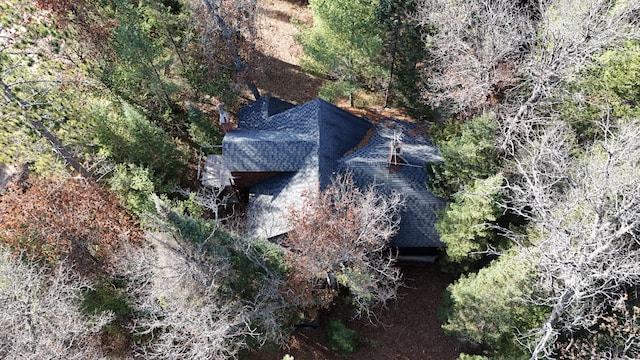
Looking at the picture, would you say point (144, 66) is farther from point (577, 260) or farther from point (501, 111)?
point (577, 260)

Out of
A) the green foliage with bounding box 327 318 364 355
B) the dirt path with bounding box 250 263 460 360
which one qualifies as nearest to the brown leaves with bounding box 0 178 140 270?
the dirt path with bounding box 250 263 460 360

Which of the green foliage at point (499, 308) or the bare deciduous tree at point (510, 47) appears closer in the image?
the green foliage at point (499, 308)

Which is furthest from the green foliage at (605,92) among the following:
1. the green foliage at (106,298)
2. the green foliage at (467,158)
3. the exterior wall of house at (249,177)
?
the green foliage at (106,298)

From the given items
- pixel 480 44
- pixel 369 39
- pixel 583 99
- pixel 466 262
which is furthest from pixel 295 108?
pixel 583 99

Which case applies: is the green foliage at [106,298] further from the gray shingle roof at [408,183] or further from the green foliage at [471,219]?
the green foliage at [471,219]

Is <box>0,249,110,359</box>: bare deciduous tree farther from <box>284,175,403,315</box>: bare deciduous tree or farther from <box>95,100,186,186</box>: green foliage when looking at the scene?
<box>284,175,403,315</box>: bare deciduous tree

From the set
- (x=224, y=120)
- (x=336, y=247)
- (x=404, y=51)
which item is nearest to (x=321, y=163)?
(x=336, y=247)
